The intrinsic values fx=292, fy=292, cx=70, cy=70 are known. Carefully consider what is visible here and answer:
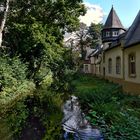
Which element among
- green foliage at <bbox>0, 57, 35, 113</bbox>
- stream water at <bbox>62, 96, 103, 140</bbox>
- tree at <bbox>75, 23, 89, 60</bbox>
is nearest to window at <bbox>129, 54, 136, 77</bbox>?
green foliage at <bbox>0, 57, 35, 113</bbox>

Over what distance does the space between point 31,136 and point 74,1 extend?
12.1 m

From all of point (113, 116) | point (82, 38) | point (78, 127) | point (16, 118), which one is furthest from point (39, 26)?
point (82, 38)

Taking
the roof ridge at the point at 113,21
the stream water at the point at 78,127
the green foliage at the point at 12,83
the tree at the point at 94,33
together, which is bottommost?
the stream water at the point at 78,127

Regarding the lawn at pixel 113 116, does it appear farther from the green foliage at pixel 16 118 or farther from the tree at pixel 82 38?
the tree at pixel 82 38

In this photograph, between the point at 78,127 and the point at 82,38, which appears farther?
the point at 82,38

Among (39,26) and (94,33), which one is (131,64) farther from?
(94,33)

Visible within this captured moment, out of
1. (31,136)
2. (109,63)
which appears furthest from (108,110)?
(109,63)

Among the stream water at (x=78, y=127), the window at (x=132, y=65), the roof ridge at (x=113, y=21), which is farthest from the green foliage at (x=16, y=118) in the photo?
the roof ridge at (x=113, y=21)

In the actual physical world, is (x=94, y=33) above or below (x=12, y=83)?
above

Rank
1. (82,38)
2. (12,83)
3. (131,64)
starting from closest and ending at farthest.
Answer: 1. (12,83)
2. (131,64)
3. (82,38)

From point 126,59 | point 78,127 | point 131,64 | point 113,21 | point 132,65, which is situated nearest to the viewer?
point 78,127

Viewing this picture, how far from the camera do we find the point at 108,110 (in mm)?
12234

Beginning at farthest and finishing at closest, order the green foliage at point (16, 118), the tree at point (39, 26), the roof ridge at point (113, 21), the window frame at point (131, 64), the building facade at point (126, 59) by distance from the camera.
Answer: the roof ridge at point (113, 21) → the window frame at point (131, 64) → the building facade at point (126, 59) → the tree at point (39, 26) → the green foliage at point (16, 118)

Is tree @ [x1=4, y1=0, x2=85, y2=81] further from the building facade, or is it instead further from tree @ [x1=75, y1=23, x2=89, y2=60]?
tree @ [x1=75, y1=23, x2=89, y2=60]
